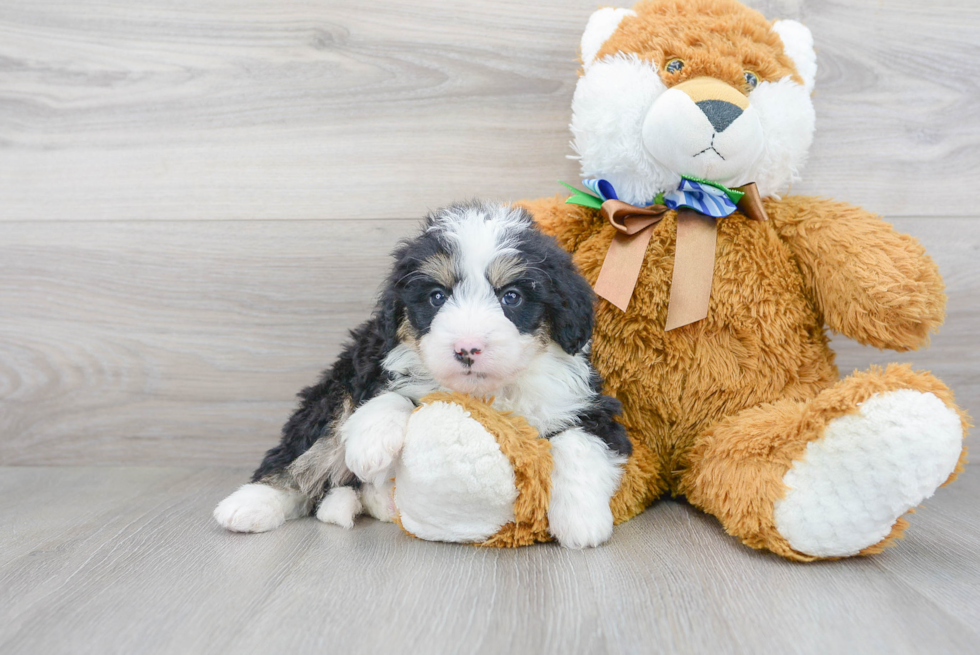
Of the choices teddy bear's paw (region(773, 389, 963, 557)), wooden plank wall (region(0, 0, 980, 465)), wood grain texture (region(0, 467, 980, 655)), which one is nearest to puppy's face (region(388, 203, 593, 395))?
wood grain texture (region(0, 467, 980, 655))

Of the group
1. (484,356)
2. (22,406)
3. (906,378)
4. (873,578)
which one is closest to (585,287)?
(484,356)

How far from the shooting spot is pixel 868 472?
110cm

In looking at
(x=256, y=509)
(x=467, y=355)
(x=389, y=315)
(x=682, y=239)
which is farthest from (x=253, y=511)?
(x=682, y=239)

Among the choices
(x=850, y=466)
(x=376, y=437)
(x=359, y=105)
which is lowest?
(x=376, y=437)

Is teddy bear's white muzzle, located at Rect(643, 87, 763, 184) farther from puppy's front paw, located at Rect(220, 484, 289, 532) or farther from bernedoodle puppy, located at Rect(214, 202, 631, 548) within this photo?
puppy's front paw, located at Rect(220, 484, 289, 532)

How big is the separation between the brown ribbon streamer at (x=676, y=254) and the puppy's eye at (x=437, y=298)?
1.20 ft

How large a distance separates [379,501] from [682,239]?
2.69 feet

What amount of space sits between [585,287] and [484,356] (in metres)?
0.26

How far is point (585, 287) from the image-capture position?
4.16 ft

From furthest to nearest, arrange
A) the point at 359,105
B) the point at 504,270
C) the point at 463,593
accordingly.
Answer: the point at 359,105
the point at 504,270
the point at 463,593

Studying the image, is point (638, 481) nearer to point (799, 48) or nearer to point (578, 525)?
point (578, 525)

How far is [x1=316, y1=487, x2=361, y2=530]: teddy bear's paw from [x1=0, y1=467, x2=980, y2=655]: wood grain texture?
37 mm

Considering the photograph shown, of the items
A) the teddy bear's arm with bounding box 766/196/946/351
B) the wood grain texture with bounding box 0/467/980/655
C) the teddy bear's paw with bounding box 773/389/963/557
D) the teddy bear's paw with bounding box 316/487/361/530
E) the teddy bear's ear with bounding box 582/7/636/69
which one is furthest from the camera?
the teddy bear's ear with bounding box 582/7/636/69

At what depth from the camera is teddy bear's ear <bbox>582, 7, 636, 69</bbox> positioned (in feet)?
5.05
